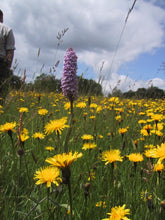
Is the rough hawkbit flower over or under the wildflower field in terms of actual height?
over

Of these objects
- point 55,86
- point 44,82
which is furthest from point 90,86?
point 55,86

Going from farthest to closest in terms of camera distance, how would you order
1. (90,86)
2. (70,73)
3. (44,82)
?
(44,82)
(90,86)
(70,73)

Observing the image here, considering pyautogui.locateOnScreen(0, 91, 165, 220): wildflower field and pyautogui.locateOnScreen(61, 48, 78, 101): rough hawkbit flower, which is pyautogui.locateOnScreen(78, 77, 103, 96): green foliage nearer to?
pyautogui.locateOnScreen(61, 48, 78, 101): rough hawkbit flower

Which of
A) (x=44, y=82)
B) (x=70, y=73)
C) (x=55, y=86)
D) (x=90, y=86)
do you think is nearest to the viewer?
(x=70, y=73)

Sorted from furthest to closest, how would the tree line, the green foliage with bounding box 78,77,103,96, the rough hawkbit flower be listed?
the tree line → the green foliage with bounding box 78,77,103,96 → the rough hawkbit flower

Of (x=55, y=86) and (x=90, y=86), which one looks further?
(x=55, y=86)

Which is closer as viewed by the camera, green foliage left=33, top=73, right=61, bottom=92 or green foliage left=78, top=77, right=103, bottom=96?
green foliage left=78, top=77, right=103, bottom=96

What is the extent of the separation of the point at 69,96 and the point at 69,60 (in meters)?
0.33

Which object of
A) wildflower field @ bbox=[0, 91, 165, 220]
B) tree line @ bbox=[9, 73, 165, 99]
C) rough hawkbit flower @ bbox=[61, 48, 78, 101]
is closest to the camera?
wildflower field @ bbox=[0, 91, 165, 220]

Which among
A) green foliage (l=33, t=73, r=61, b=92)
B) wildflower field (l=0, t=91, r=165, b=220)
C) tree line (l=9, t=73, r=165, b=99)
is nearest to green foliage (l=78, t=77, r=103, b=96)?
tree line (l=9, t=73, r=165, b=99)

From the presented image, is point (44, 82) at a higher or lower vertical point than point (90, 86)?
higher

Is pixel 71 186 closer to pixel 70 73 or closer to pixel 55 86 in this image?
pixel 70 73

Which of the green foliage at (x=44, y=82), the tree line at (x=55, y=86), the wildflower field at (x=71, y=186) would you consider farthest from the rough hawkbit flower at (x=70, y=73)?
the green foliage at (x=44, y=82)

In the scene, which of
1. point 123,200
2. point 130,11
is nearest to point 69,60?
point 130,11
